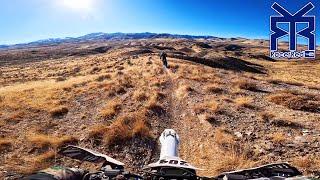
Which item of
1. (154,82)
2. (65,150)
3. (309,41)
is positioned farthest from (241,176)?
(309,41)

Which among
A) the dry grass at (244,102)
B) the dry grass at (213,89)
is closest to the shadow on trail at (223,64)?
the dry grass at (213,89)

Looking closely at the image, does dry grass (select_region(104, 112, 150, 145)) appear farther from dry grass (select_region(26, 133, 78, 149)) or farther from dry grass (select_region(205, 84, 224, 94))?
dry grass (select_region(205, 84, 224, 94))

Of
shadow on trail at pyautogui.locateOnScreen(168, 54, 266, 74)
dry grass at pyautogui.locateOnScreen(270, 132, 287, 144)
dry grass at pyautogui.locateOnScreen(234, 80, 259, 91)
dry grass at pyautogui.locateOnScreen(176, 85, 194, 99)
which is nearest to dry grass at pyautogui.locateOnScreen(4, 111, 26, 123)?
dry grass at pyautogui.locateOnScreen(176, 85, 194, 99)

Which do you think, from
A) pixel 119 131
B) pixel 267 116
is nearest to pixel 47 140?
pixel 119 131

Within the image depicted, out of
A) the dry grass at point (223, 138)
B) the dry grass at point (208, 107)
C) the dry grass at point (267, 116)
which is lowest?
the dry grass at point (223, 138)

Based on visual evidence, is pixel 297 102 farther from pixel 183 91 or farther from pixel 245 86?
pixel 183 91

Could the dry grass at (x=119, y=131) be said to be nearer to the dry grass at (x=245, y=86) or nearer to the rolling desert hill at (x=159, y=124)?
the rolling desert hill at (x=159, y=124)
